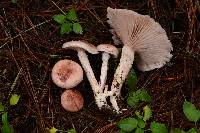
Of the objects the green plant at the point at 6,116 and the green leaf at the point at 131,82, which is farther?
the green leaf at the point at 131,82

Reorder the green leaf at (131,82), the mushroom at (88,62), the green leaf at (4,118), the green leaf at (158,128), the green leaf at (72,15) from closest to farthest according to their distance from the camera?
the green leaf at (158,128) → the green leaf at (4,118) → the mushroom at (88,62) → the green leaf at (131,82) → the green leaf at (72,15)

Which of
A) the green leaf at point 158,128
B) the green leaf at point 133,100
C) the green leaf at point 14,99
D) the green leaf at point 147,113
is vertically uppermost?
the green leaf at point 14,99

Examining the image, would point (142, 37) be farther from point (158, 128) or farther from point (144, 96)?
point (158, 128)

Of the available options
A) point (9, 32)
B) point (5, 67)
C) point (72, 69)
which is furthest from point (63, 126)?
point (9, 32)

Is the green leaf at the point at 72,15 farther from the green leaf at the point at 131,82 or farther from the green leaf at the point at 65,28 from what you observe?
the green leaf at the point at 131,82

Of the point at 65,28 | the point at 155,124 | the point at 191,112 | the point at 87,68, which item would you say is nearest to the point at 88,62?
the point at 87,68

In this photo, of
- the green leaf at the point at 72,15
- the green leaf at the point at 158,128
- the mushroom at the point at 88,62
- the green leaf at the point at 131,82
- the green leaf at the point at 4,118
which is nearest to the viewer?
the green leaf at the point at 158,128

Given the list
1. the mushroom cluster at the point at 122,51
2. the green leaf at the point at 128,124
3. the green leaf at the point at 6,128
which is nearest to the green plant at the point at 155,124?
the green leaf at the point at 128,124
